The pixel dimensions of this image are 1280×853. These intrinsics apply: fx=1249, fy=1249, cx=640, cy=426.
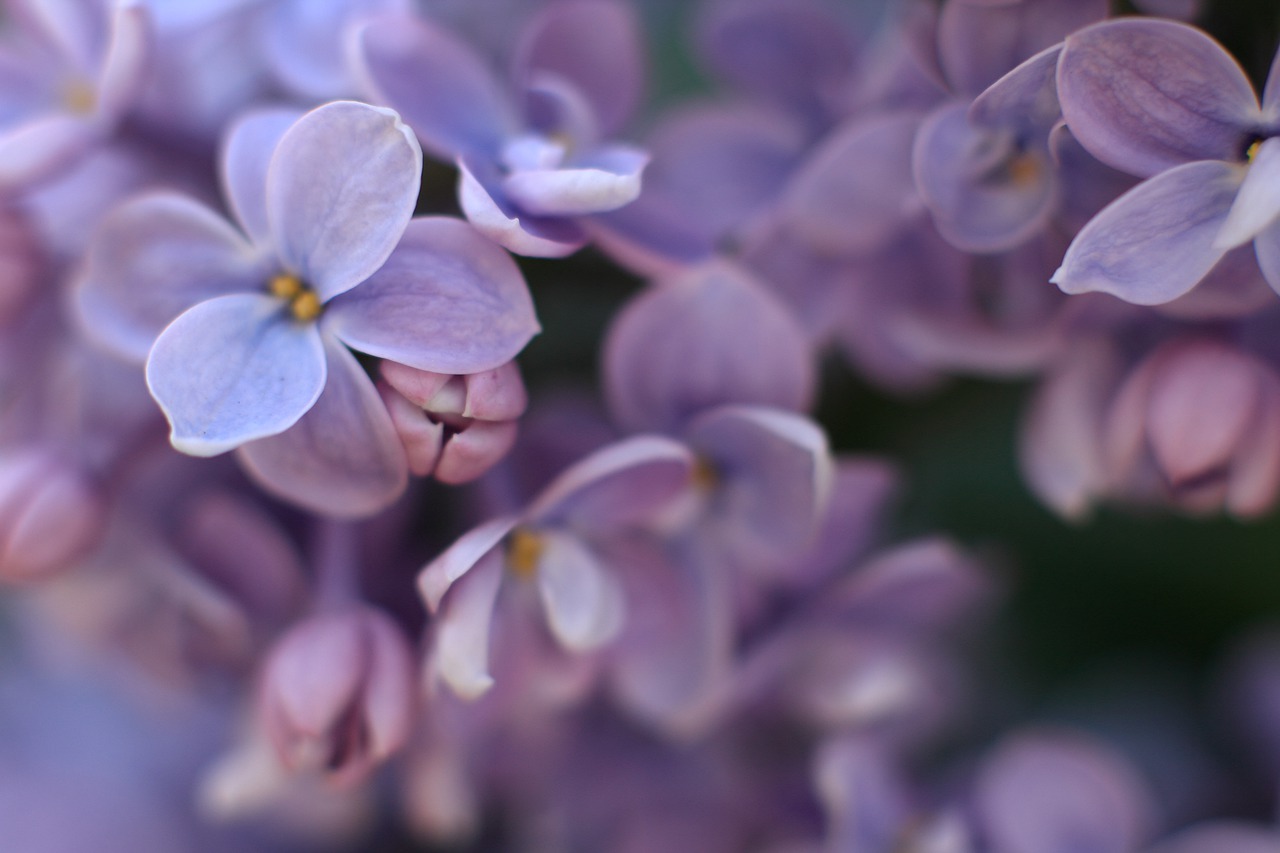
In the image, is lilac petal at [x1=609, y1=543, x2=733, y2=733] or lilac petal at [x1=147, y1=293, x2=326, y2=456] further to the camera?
lilac petal at [x1=609, y1=543, x2=733, y2=733]

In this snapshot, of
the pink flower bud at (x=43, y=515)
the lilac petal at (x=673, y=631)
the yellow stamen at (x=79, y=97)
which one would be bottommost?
the lilac petal at (x=673, y=631)

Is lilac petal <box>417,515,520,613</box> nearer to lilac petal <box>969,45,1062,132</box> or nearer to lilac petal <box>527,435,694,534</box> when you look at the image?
lilac petal <box>527,435,694,534</box>

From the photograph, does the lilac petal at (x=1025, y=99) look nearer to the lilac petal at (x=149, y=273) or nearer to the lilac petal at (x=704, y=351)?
the lilac petal at (x=704, y=351)

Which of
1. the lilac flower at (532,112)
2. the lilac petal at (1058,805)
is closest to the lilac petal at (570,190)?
the lilac flower at (532,112)

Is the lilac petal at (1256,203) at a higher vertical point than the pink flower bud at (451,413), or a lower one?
higher

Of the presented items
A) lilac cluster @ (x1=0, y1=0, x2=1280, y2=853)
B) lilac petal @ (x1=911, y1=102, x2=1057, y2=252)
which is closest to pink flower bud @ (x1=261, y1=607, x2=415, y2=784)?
lilac cluster @ (x1=0, y1=0, x2=1280, y2=853)

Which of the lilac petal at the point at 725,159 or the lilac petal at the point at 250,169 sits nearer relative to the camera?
the lilac petal at the point at 250,169

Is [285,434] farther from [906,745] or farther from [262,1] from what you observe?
[906,745]

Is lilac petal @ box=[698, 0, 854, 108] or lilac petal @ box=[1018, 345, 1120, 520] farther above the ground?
lilac petal @ box=[698, 0, 854, 108]
